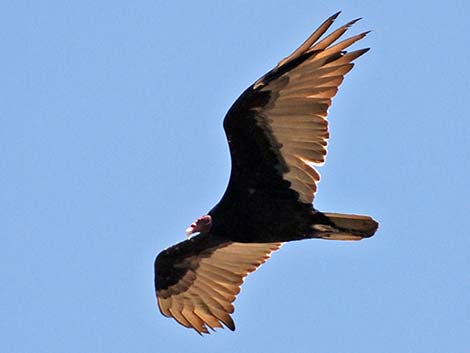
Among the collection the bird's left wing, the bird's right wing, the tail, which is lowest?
the bird's left wing

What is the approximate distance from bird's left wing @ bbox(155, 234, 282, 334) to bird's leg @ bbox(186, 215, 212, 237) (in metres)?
1.06

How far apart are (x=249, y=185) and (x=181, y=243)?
1597mm

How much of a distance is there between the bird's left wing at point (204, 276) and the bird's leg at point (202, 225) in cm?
106

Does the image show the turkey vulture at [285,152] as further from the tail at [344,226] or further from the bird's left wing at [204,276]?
the bird's left wing at [204,276]

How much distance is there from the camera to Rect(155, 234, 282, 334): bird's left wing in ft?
42.4

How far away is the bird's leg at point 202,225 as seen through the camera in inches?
465

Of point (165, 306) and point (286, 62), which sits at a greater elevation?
point (286, 62)

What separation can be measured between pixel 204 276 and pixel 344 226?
218 centimetres

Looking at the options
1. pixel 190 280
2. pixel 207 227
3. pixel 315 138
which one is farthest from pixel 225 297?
pixel 315 138

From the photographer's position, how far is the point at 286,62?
11234 mm

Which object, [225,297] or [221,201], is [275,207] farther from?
[225,297]

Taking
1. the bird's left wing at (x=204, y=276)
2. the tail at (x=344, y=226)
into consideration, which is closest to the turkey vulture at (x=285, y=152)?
the tail at (x=344, y=226)

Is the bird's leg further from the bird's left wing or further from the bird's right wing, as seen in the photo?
the bird's left wing

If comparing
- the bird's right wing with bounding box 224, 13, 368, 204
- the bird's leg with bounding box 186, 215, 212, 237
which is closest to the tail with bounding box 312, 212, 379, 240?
the bird's right wing with bounding box 224, 13, 368, 204
